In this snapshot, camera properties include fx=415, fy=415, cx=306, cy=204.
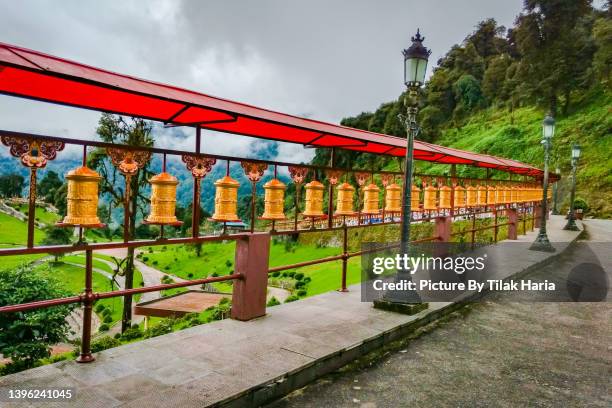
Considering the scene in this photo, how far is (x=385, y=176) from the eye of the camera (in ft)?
22.9

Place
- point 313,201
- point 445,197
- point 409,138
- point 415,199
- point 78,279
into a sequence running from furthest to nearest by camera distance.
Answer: point 78,279 < point 445,197 < point 415,199 < point 409,138 < point 313,201

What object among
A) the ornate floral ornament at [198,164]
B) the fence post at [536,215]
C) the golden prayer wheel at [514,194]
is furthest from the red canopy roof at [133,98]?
the fence post at [536,215]

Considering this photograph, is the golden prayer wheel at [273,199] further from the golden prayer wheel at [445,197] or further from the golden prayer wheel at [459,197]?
the golden prayer wheel at [459,197]

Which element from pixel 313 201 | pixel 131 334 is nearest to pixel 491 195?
pixel 313 201

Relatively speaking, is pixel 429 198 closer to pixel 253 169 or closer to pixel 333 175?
pixel 333 175

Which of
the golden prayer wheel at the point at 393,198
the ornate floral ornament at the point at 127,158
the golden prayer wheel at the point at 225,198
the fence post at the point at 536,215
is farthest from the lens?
the fence post at the point at 536,215

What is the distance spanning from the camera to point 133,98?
3633mm

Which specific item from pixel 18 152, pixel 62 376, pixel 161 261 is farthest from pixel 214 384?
pixel 161 261

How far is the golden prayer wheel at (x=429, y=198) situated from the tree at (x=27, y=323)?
1268cm

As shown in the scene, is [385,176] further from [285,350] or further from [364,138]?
[285,350]

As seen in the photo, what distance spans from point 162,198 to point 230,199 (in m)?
0.76

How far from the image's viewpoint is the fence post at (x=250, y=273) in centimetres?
496

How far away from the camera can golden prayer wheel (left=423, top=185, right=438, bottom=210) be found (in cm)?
794

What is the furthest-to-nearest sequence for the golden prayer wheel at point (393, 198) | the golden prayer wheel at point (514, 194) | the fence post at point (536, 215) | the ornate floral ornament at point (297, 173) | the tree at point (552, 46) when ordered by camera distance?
the tree at point (552, 46) → the fence post at point (536, 215) → the golden prayer wheel at point (514, 194) → the golden prayer wheel at point (393, 198) → the ornate floral ornament at point (297, 173)
